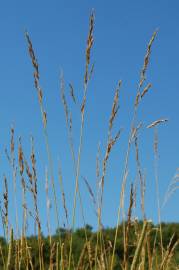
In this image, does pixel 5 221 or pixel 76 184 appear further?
pixel 5 221

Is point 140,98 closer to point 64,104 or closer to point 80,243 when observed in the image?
point 64,104

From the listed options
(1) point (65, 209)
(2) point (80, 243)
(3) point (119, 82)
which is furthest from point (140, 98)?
(2) point (80, 243)

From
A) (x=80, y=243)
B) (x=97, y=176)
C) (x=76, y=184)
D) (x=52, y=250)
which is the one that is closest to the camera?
(x=76, y=184)

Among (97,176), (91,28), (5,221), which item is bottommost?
(5,221)

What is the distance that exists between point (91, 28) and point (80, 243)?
6261 millimetres

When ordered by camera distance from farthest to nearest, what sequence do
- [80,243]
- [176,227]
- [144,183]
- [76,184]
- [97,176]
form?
[176,227]
[80,243]
[144,183]
[97,176]
[76,184]

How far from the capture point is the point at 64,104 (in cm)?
254

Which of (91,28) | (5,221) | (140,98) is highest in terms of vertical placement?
(91,28)

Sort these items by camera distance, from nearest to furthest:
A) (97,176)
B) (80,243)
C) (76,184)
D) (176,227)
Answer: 1. (76,184)
2. (97,176)
3. (80,243)
4. (176,227)

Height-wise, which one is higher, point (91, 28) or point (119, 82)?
point (91, 28)

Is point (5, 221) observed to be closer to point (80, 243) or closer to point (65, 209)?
point (65, 209)

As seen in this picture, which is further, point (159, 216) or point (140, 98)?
point (159, 216)

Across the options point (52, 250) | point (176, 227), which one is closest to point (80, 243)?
point (176, 227)

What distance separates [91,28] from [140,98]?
1.26 feet
